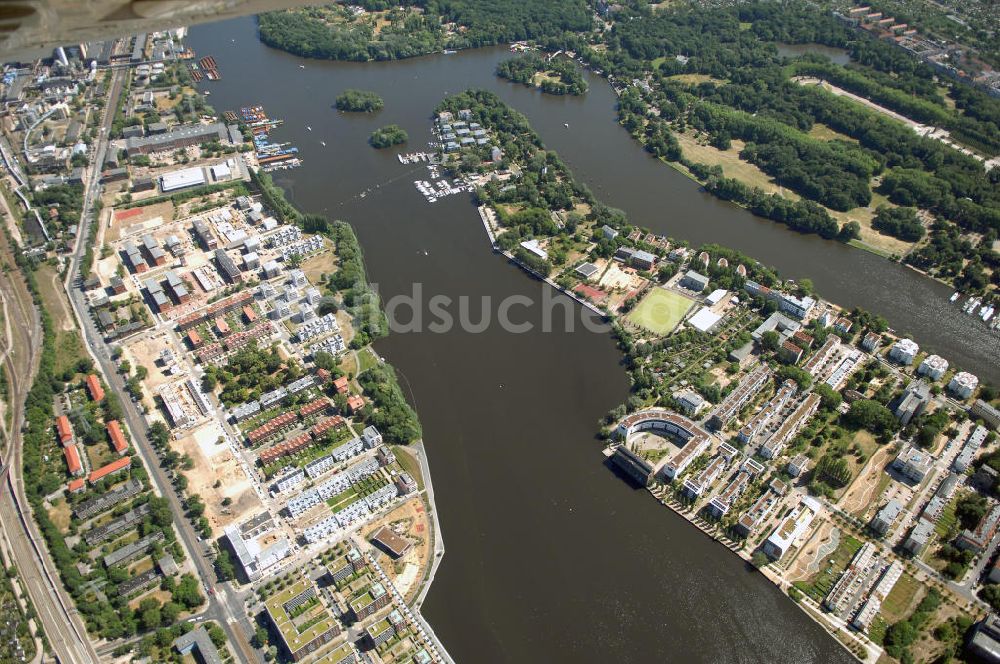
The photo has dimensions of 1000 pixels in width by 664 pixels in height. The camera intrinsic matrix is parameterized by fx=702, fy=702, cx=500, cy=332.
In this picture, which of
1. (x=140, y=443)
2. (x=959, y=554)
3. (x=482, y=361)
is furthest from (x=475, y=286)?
(x=959, y=554)

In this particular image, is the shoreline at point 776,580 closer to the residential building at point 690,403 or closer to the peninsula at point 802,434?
the peninsula at point 802,434

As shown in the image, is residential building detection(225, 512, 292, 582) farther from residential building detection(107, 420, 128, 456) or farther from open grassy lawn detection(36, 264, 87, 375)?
open grassy lawn detection(36, 264, 87, 375)

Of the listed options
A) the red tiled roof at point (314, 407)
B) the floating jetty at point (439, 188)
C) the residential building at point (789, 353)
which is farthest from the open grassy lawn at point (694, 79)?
the red tiled roof at point (314, 407)

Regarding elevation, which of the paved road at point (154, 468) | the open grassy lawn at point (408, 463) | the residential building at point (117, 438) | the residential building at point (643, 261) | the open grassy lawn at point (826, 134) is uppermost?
the open grassy lawn at point (826, 134)

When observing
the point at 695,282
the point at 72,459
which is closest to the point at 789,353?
the point at 695,282

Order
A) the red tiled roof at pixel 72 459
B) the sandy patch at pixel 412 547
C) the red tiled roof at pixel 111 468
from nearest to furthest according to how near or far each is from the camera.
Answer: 1. the sandy patch at pixel 412 547
2. the red tiled roof at pixel 111 468
3. the red tiled roof at pixel 72 459

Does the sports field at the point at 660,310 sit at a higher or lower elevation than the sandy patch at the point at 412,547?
higher

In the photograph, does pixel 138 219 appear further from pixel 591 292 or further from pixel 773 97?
pixel 773 97

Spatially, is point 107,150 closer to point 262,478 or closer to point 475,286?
point 475,286
